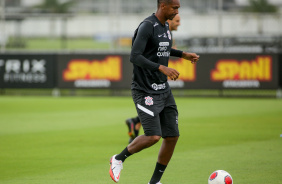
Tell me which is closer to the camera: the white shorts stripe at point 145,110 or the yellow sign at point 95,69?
the white shorts stripe at point 145,110

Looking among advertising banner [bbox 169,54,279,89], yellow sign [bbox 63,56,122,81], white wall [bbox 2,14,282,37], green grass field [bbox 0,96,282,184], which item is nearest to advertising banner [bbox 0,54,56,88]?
yellow sign [bbox 63,56,122,81]

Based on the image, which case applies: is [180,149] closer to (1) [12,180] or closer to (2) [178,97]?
(1) [12,180]

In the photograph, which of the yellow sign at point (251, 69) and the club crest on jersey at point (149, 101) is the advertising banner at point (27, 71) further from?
the club crest on jersey at point (149, 101)

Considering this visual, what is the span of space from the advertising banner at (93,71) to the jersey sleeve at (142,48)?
54.2ft

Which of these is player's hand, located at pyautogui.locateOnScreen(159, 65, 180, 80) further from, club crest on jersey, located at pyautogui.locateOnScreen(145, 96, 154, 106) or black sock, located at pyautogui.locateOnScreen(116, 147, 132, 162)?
black sock, located at pyautogui.locateOnScreen(116, 147, 132, 162)

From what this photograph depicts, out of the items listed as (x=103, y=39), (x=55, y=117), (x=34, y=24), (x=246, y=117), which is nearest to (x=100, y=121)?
(x=55, y=117)

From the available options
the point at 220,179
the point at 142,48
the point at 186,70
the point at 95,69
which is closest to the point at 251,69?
the point at 186,70

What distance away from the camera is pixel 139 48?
661cm

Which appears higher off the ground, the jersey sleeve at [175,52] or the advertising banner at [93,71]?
Result: the jersey sleeve at [175,52]

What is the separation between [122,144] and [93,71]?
1285cm

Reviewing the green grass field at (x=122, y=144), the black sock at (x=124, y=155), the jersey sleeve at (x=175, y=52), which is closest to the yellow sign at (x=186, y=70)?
the green grass field at (x=122, y=144)

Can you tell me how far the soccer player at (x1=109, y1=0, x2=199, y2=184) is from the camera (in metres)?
6.68

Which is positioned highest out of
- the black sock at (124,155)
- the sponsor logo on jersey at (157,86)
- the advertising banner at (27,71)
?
the sponsor logo on jersey at (157,86)

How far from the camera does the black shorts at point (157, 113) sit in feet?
22.2
